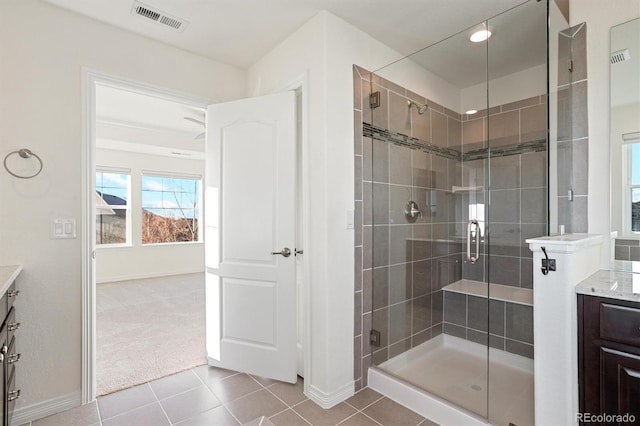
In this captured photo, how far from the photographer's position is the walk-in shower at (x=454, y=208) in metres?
2.20

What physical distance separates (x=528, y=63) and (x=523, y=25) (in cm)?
32

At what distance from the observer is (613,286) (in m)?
1.39

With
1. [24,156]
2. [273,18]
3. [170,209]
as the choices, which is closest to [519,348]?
[273,18]

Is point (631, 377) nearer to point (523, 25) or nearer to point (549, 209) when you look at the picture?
point (549, 209)

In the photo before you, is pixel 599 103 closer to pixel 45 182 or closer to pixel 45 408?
pixel 45 182

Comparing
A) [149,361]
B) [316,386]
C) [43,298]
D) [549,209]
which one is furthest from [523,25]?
[149,361]

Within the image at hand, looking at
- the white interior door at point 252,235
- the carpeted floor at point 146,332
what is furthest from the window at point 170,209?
the white interior door at point 252,235

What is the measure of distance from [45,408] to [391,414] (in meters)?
2.12

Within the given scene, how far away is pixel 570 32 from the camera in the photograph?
187 cm

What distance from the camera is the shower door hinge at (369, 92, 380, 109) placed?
7.80 feet

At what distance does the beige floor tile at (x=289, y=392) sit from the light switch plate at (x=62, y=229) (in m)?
1.70

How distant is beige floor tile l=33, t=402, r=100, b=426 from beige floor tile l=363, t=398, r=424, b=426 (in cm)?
167

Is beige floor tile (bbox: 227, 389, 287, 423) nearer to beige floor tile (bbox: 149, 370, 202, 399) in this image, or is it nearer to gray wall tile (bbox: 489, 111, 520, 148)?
beige floor tile (bbox: 149, 370, 202, 399)

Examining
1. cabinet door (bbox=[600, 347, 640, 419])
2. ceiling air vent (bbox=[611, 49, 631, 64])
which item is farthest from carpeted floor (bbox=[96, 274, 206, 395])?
ceiling air vent (bbox=[611, 49, 631, 64])
